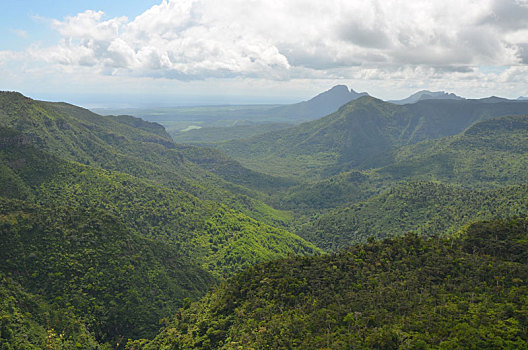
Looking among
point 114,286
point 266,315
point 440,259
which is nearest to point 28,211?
point 114,286

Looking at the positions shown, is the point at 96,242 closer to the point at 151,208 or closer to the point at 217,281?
the point at 217,281

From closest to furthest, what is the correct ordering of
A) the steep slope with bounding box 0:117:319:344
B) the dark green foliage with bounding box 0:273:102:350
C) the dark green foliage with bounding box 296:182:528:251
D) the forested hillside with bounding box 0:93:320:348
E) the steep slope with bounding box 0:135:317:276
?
the dark green foliage with bounding box 0:273:102:350 < the forested hillside with bounding box 0:93:320:348 < the steep slope with bounding box 0:117:319:344 < the steep slope with bounding box 0:135:317:276 < the dark green foliage with bounding box 296:182:528:251

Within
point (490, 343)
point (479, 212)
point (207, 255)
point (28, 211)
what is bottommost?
point (207, 255)

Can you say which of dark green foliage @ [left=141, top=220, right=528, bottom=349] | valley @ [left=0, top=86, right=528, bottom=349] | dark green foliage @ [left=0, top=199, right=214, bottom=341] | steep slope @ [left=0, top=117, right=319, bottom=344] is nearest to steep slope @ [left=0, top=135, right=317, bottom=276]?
steep slope @ [left=0, top=117, right=319, bottom=344]

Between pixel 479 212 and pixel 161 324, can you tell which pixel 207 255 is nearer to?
pixel 161 324

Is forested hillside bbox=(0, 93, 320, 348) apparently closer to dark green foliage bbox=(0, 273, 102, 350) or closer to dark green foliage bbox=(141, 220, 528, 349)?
dark green foliage bbox=(0, 273, 102, 350)
